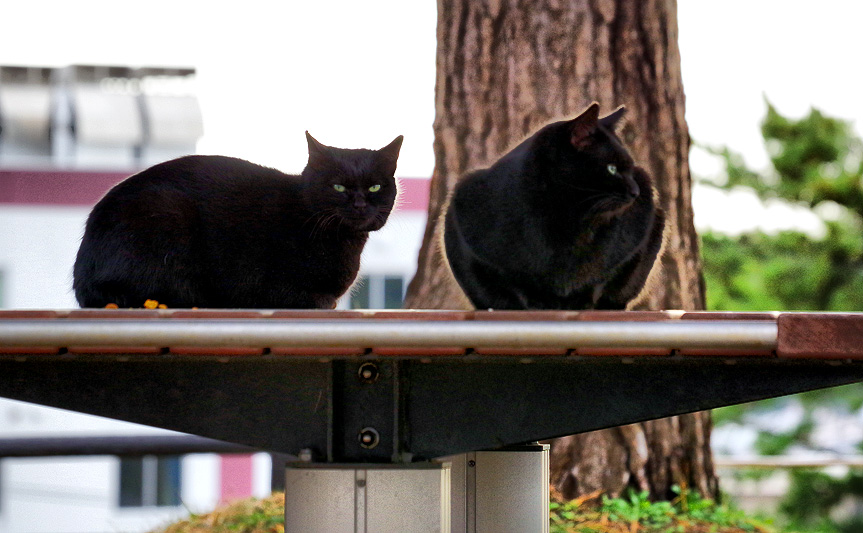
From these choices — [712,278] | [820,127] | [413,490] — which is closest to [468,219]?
[413,490]

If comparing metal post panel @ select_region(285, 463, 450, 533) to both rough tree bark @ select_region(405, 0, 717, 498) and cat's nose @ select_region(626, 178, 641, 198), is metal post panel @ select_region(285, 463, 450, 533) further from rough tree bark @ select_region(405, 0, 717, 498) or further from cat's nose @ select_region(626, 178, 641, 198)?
rough tree bark @ select_region(405, 0, 717, 498)

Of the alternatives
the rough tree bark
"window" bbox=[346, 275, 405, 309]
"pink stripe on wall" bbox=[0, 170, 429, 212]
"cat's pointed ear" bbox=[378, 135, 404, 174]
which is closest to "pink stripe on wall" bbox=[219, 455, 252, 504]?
"window" bbox=[346, 275, 405, 309]

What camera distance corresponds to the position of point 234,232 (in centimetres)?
186

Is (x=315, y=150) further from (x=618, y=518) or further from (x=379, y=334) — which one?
(x=618, y=518)

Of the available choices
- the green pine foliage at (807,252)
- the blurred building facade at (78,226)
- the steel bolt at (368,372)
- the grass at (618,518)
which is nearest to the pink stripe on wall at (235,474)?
the blurred building facade at (78,226)

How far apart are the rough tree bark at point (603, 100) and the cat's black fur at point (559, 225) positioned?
44.1 inches

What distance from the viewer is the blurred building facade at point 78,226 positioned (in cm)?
839

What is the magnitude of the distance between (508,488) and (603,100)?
1.62m

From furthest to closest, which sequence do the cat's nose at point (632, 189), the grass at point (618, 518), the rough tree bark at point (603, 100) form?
1. the rough tree bark at point (603, 100)
2. the grass at point (618, 518)
3. the cat's nose at point (632, 189)

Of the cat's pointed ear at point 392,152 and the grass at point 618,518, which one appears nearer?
the cat's pointed ear at point 392,152

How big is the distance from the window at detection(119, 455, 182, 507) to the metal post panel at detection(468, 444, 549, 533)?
765 centimetres

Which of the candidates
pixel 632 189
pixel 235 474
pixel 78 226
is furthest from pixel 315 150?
pixel 235 474

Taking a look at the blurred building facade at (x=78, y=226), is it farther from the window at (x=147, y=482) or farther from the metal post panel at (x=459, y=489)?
the metal post panel at (x=459, y=489)

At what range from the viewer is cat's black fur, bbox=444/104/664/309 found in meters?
1.66
